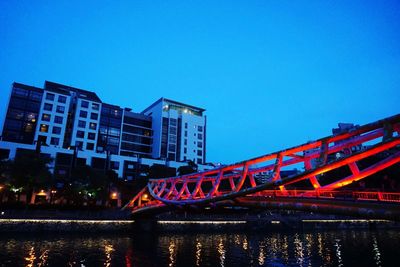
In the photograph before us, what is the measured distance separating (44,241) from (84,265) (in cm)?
1449

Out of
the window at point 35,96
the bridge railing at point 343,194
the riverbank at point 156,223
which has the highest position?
the window at point 35,96

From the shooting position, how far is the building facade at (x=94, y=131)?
249ft

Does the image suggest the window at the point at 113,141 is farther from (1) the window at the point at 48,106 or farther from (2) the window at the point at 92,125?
(1) the window at the point at 48,106

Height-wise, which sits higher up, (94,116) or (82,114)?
(94,116)

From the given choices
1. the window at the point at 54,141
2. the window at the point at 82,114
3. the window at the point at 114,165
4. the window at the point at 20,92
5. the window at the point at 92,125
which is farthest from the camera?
the window at the point at 92,125

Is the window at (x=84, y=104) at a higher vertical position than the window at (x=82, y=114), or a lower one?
higher

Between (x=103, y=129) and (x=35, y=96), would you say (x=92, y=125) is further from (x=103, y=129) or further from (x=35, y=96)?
(x=35, y=96)

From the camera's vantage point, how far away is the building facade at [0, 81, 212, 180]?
75.9 m

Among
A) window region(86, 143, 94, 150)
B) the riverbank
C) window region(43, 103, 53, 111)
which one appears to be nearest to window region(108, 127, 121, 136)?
window region(86, 143, 94, 150)

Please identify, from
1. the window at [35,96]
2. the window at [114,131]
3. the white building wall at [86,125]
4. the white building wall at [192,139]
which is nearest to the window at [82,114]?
the white building wall at [86,125]

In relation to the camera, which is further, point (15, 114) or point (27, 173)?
point (15, 114)

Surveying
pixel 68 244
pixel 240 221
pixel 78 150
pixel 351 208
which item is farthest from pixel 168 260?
pixel 78 150

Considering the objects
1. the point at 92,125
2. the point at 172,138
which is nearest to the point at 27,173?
the point at 92,125

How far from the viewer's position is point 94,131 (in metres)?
87.1
